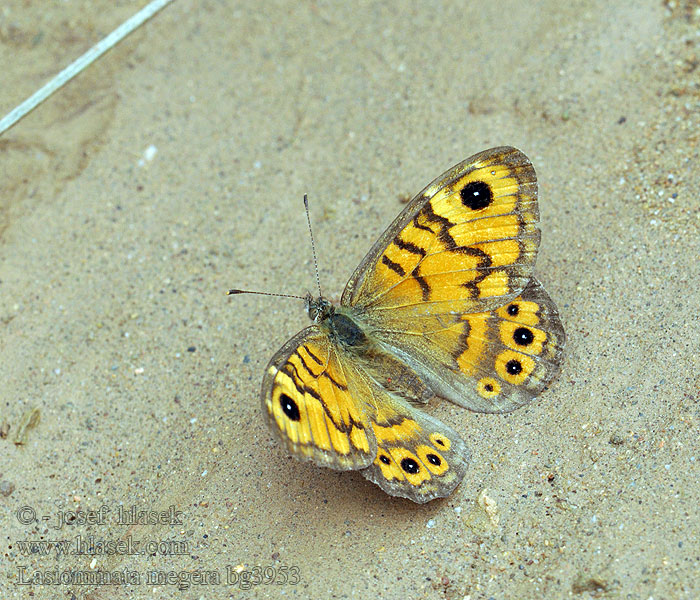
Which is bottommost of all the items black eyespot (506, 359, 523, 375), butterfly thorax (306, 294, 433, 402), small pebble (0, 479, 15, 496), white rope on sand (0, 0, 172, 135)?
black eyespot (506, 359, 523, 375)

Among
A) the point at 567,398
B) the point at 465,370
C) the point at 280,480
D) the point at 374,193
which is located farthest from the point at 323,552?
the point at 374,193

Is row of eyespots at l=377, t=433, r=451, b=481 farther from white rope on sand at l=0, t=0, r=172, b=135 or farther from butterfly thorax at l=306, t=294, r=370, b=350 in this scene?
white rope on sand at l=0, t=0, r=172, b=135

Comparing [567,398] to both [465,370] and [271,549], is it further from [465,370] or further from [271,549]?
[271,549]

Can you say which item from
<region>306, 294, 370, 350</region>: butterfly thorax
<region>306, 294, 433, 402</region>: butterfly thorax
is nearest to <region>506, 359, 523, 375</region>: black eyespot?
<region>306, 294, 433, 402</region>: butterfly thorax

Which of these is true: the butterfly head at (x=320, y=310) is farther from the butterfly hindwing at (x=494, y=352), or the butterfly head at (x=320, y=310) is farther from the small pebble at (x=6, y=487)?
the small pebble at (x=6, y=487)

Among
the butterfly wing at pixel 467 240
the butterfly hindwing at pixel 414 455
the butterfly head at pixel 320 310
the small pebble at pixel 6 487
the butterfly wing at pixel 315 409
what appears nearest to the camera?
the butterfly wing at pixel 315 409

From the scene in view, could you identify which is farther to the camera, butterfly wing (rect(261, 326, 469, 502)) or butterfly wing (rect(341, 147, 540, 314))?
butterfly wing (rect(341, 147, 540, 314))

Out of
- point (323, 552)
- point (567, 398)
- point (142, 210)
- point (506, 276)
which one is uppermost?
point (142, 210)

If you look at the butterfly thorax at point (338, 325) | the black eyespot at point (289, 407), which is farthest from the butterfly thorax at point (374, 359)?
the black eyespot at point (289, 407)
